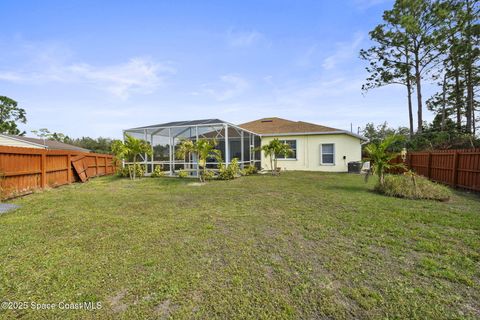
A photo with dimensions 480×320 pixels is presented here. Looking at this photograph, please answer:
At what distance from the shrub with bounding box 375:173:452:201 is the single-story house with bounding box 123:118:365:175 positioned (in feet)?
23.5

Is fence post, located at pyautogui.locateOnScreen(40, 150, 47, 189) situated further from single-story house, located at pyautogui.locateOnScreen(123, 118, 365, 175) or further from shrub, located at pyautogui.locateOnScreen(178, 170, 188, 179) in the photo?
shrub, located at pyautogui.locateOnScreen(178, 170, 188, 179)

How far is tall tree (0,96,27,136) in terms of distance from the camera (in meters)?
32.8

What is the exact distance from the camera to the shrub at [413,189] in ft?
20.5

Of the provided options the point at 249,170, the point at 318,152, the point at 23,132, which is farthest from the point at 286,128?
the point at 23,132

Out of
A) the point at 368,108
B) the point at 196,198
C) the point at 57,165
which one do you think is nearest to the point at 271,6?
the point at 196,198

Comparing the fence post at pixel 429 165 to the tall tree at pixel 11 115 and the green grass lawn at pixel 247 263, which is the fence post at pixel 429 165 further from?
the tall tree at pixel 11 115

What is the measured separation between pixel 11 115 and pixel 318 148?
4565cm

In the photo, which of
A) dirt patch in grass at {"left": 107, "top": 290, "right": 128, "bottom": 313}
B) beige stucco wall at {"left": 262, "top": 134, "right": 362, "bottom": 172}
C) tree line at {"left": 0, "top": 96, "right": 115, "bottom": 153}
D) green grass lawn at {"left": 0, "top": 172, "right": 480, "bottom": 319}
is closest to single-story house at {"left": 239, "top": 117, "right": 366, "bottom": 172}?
beige stucco wall at {"left": 262, "top": 134, "right": 362, "bottom": 172}

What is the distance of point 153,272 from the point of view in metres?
2.51

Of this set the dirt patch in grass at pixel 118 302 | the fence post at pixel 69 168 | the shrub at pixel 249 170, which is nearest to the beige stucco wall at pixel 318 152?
the shrub at pixel 249 170

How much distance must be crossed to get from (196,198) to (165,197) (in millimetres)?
998

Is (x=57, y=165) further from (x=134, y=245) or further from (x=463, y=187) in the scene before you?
(x=463, y=187)

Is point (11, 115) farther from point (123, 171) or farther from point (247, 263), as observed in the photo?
point (247, 263)

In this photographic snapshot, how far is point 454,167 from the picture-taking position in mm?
8195
